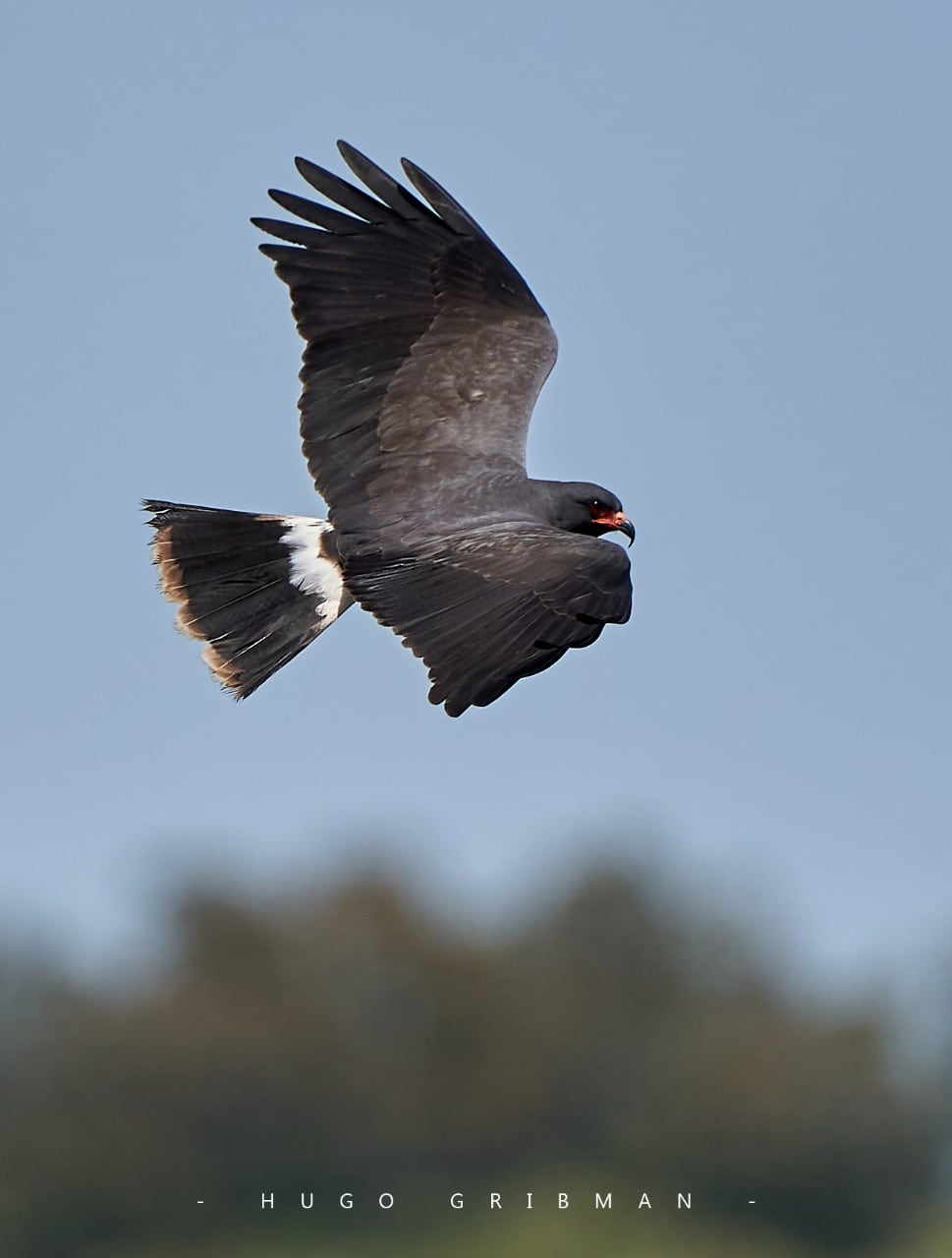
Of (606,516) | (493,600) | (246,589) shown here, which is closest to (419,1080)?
(246,589)

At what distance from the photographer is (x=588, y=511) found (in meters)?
12.0

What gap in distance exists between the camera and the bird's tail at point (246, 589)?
12.1m

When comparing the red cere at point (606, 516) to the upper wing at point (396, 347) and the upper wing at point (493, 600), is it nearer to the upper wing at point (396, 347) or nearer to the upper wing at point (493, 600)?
the upper wing at point (396, 347)

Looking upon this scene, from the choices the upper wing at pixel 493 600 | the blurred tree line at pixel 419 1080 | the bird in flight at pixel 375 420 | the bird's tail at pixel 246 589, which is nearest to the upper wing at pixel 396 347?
the bird in flight at pixel 375 420

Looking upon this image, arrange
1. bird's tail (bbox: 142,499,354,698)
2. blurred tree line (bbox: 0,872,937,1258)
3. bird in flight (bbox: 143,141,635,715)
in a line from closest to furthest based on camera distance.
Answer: bird in flight (bbox: 143,141,635,715) → bird's tail (bbox: 142,499,354,698) → blurred tree line (bbox: 0,872,937,1258)

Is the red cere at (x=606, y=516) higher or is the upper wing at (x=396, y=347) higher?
the upper wing at (x=396, y=347)

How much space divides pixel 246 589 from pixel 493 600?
76.3 inches

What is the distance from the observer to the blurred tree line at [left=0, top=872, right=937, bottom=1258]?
39281 millimetres

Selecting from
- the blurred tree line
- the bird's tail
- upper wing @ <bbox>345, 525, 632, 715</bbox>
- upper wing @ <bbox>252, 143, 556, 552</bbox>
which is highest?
the blurred tree line

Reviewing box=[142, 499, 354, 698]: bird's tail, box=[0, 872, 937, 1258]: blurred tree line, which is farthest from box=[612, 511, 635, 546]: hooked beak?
box=[0, 872, 937, 1258]: blurred tree line

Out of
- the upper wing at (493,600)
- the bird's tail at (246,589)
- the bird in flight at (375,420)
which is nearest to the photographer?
the upper wing at (493,600)

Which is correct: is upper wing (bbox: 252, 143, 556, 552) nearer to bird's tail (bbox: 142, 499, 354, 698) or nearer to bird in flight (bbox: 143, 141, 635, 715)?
bird in flight (bbox: 143, 141, 635, 715)

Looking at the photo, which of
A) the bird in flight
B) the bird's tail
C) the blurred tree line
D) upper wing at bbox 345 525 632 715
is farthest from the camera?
the blurred tree line

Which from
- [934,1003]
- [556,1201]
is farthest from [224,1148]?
[934,1003]
